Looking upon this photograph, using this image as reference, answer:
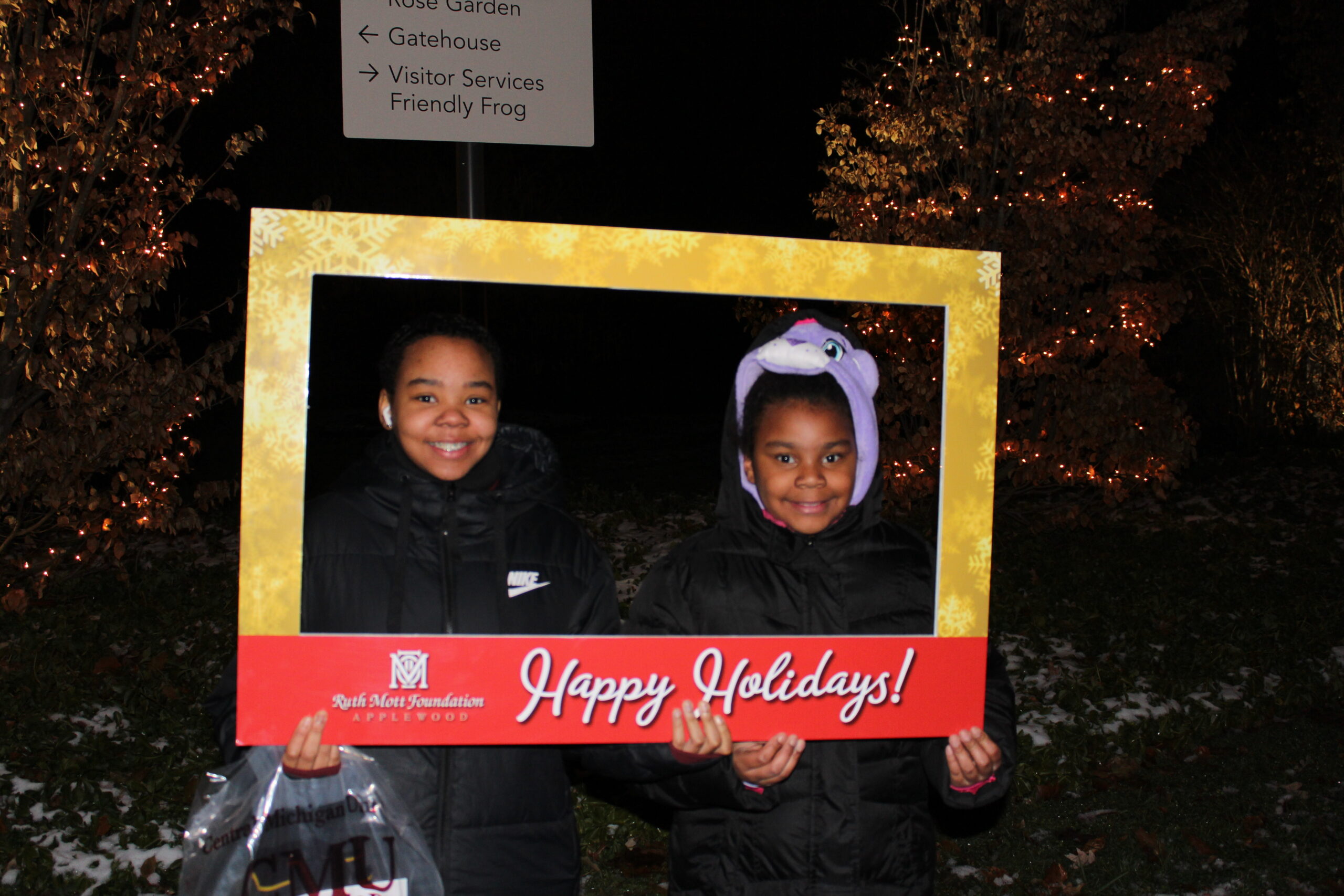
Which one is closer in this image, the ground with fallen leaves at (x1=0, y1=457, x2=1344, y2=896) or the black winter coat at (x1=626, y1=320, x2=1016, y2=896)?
the black winter coat at (x1=626, y1=320, x2=1016, y2=896)

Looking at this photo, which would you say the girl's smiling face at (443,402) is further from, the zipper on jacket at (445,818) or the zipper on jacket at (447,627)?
the zipper on jacket at (445,818)

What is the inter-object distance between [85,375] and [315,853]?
437 centimetres

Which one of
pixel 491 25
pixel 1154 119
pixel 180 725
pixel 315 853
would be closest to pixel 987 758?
pixel 315 853

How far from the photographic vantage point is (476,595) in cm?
191

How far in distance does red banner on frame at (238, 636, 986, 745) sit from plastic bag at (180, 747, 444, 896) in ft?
0.48

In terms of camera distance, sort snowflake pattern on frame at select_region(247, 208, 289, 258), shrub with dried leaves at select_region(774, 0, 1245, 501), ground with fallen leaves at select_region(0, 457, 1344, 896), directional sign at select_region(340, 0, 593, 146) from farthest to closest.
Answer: shrub with dried leaves at select_region(774, 0, 1245, 501), ground with fallen leaves at select_region(0, 457, 1344, 896), directional sign at select_region(340, 0, 593, 146), snowflake pattern on frame at select_region(247, 208, 289, 258)

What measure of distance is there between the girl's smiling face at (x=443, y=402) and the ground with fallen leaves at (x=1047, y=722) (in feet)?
3.82

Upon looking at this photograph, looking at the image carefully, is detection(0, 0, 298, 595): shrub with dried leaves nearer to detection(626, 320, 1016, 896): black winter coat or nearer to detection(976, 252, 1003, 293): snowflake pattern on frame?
detection(626, 320, 1016, 896): black winter coat

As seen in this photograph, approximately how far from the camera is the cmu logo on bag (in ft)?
5.65

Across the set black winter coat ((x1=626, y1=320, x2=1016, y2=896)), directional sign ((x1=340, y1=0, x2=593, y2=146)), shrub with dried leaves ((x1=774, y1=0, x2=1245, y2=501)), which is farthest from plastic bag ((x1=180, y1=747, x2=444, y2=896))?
shrub with dried leaves ((x1=774, y1=0, x2=1245, y2=501))

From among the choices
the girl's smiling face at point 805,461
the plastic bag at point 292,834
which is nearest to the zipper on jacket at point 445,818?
the plastic bag at point 292,834

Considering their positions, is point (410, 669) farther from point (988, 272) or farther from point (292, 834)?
point (988, 272)

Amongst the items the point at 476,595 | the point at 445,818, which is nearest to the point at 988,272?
the point at 476,595

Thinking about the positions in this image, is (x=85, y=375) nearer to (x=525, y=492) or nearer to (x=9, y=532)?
(x=9, y=532)
